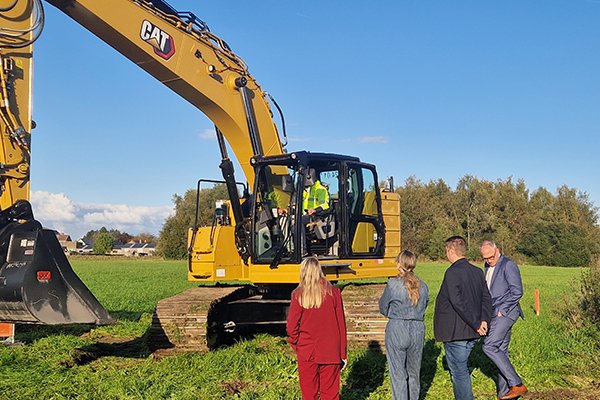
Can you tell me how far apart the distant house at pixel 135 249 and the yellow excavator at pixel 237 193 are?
8878 cm

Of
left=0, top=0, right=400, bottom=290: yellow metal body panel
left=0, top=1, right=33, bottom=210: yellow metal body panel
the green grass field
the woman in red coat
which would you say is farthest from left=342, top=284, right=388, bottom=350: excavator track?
left=0, top=1, right=33, bottom=210: yellow metal body panel

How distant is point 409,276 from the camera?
659 centimetres

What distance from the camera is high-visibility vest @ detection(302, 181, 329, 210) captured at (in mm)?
9492

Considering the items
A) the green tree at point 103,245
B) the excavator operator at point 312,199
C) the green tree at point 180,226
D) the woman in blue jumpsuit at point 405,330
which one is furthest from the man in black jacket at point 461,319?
the green tree at point 103,245

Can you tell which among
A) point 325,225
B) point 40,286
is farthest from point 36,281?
point 325,225

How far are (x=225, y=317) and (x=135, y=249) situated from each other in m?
103

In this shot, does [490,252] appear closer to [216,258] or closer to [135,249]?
[216,258]

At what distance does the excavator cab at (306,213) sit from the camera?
372 inches

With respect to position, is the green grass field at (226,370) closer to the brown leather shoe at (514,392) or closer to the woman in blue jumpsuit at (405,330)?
the brown leather shoe at (514,392)

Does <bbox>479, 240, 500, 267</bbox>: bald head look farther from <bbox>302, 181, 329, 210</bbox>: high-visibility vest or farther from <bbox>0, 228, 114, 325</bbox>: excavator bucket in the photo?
<bbox>0, 228, 114, 325</bbox>: excavator bucket

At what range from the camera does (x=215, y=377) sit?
8055 mm

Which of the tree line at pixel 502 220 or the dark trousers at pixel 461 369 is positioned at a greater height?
the tree line at pixel 502 220

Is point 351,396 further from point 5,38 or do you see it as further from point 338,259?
point 5,38

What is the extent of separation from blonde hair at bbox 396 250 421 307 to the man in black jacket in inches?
12.5
